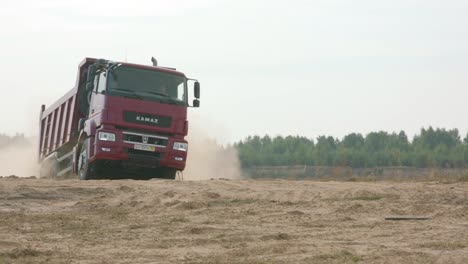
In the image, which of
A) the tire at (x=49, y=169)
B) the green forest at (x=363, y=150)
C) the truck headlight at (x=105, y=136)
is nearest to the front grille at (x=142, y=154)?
the truck headlight at (x=105, y=136)

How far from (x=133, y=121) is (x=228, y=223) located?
28.6 ft

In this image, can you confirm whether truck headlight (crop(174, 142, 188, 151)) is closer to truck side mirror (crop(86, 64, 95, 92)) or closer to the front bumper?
the front bumper

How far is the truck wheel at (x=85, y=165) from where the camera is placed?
20109mm

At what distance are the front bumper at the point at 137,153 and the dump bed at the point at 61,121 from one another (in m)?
2.21

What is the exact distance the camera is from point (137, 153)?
64.6 feet

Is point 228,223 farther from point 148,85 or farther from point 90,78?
point 90,78

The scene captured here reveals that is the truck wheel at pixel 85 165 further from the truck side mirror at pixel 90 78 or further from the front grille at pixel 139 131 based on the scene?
the truck side mirror at pixel 90 78

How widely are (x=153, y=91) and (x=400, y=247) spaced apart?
460 inches

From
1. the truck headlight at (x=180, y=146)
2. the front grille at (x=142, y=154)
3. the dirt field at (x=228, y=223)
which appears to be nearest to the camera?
the dirt field at (x=228, y=223)

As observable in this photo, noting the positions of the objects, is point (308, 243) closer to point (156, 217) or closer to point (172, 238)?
point (172, 238)

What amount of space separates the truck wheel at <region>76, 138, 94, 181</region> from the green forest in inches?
1607

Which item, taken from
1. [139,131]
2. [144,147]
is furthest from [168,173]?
[139,131]

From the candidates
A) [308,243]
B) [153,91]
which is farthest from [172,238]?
[153,91]

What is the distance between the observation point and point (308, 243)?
29.8 ft
